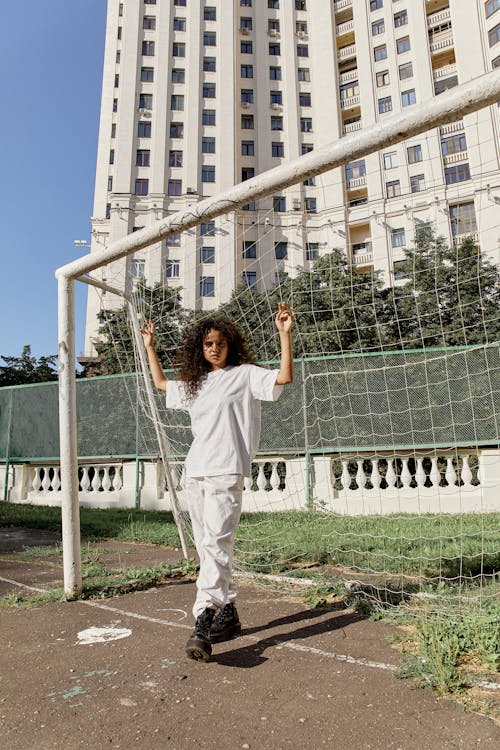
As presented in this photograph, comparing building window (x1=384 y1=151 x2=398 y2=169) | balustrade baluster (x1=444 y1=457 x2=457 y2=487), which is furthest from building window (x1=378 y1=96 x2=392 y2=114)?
balustrade baluster (x1=444 y1=457 x2=457 y2=487)

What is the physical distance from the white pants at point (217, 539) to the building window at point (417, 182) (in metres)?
32.6

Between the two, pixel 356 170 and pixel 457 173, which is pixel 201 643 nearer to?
pixel 457 173

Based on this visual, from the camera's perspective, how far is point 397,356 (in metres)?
8.74

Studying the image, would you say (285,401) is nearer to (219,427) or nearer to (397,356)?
(397,356)

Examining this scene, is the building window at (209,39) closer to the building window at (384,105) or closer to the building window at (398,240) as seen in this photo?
→ the building window at (384,105)

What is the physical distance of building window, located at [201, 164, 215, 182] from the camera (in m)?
40.8

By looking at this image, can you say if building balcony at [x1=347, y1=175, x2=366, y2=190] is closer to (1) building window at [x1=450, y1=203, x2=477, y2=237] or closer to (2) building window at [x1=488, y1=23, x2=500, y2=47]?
(1) building window at [x1=450, y1=203, x2=477, y2=237]

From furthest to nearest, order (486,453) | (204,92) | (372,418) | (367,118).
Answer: (204,92), (367,118), (372,418), (486,453)

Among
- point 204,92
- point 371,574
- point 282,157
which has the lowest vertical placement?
point 371,574

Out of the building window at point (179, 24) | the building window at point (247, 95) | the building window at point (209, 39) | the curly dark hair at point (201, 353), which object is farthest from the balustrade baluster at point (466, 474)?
the building window at point (179, 24)

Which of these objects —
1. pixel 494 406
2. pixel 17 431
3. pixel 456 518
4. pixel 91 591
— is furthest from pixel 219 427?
pixel 17 431

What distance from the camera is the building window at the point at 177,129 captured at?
41281 mm

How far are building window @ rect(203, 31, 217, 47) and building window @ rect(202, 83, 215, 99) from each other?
3.93 meters

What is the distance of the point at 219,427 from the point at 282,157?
43.7m
